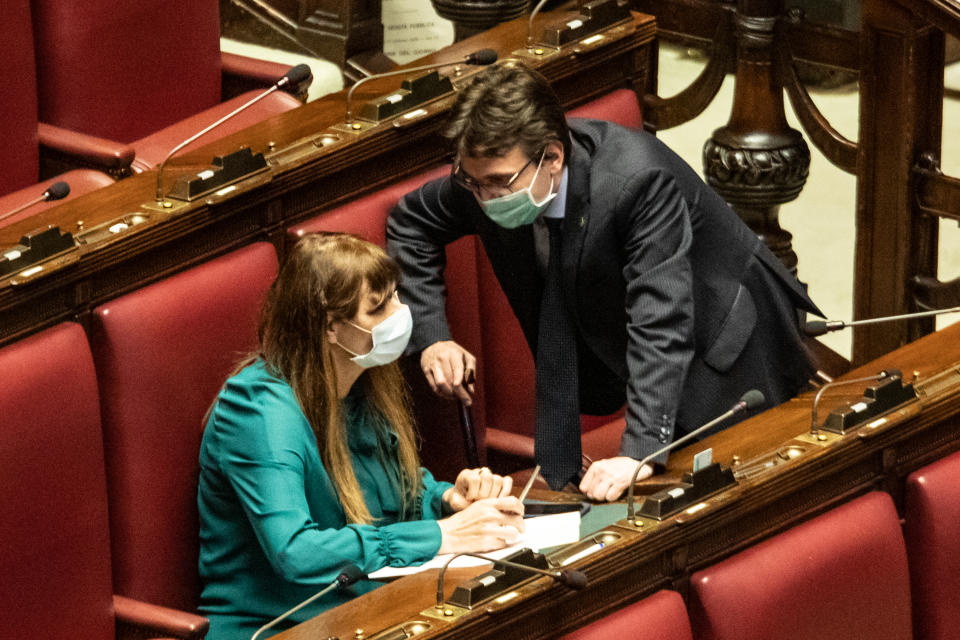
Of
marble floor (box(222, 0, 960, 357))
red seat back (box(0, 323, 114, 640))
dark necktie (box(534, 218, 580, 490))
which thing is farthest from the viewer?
marble floor (box(222, 0, 960, 357))

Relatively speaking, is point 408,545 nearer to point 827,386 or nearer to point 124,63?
point 827,386

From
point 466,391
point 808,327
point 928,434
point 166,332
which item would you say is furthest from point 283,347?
point 928,434

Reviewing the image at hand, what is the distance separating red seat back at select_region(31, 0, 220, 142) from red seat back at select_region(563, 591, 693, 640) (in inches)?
44.4

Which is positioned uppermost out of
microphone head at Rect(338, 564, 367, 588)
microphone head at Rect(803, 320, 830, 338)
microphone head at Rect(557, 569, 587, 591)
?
microphone head at Rect(803, 320, 830, 338)

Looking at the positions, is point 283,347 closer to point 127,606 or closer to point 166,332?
point 166,332

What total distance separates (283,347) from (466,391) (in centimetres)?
25

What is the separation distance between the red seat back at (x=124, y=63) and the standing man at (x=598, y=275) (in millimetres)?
599

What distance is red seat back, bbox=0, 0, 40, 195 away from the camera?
199cm

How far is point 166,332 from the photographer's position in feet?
4.90

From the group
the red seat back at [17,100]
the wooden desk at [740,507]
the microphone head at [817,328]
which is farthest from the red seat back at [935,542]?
the red seat back at [17,100]

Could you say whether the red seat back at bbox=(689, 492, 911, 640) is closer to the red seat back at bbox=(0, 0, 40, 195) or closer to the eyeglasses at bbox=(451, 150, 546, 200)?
the eyeglasses at bbox=(451, 150, 546, 200)

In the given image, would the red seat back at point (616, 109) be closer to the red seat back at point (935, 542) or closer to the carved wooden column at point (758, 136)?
the carved wooden column at point (758, 136)

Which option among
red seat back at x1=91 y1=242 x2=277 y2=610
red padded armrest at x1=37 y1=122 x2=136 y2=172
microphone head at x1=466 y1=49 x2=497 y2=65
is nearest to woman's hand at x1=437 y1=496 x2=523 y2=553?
red seat back at x1=91 y1=242 x2=277 y2=610

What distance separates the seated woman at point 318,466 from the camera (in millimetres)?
1416
